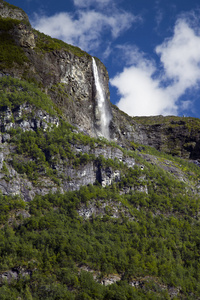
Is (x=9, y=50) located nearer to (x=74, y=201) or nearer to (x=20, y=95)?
(x=20, y=95)

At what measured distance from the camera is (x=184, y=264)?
322 ft

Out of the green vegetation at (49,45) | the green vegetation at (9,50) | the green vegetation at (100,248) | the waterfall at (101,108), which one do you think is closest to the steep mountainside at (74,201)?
the green vegetation at (100,248)

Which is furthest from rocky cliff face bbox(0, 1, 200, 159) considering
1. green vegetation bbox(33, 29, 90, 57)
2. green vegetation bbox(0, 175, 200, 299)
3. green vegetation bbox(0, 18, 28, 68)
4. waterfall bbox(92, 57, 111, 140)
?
green vegetation bbox(0, 175, 200, 299)

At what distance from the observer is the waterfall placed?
162 meters

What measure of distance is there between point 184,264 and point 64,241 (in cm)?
3995

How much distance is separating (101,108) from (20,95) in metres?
53.0

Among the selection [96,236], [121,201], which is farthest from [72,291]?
[121,201]

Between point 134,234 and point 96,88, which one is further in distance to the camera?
point 96,88

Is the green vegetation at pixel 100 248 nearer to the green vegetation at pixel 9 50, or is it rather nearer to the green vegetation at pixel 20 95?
the green vegetation at pixel 20 95

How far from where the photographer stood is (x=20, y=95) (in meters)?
120

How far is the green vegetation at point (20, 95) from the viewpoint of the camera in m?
117

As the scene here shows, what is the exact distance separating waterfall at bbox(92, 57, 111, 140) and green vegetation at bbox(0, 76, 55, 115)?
36117 millimetres

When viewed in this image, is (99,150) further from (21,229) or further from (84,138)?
(21,229)

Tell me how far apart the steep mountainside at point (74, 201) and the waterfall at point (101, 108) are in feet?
15.6
